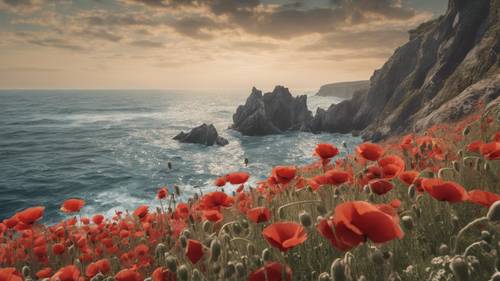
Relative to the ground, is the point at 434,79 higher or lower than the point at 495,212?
higher

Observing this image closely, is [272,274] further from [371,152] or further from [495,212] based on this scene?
[371,152]

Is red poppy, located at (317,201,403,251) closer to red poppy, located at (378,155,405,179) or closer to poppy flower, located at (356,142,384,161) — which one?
red poppy, located at (378,155,405,179)

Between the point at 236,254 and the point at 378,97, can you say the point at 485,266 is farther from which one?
→ the point at 378,97

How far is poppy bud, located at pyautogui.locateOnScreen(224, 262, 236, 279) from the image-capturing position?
Answer: 222 cm

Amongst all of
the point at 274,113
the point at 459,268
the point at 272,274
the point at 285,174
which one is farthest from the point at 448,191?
the point at 274,113

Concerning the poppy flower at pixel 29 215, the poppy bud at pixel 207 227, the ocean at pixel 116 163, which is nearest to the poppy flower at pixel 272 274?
the poppy bud at pixel 207 227

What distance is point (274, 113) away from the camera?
71.6 m

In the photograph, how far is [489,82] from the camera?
21031 millimetres

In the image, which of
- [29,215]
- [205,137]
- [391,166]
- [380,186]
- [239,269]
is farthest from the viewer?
[205,137]

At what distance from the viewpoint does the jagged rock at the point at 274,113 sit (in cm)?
6562

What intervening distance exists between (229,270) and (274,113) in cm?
6978

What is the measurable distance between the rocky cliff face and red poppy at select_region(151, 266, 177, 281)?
21021 mm

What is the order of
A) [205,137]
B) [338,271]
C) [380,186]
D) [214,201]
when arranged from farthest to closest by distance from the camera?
1. [205,137]
2. [214,201]
3. [380,186]
4. [338,271]

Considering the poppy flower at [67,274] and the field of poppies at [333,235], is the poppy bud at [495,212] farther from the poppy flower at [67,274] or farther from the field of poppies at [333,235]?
the poppy flower at [67,274]
